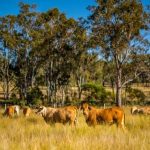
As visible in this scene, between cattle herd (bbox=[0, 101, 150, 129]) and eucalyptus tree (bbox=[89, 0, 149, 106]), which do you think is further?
eucalyptus tree (bbox=[89, 0, 149, 106])

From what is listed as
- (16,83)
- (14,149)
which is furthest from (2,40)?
(14,149)

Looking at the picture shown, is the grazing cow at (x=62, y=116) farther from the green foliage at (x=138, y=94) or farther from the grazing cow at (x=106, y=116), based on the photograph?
the green foliage at (x=138, y=94)

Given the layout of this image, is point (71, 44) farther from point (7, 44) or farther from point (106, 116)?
point (106, 116)

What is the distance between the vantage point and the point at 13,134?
12.1 m

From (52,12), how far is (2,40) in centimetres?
822

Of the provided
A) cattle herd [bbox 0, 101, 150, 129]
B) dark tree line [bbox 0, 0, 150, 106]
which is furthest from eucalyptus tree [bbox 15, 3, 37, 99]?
cattle herd [bbox 0, 101, 150, 129]

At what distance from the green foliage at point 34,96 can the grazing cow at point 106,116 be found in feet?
107

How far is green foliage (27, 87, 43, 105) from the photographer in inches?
1889

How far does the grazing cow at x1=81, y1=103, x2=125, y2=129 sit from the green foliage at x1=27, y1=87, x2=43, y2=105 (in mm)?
32696

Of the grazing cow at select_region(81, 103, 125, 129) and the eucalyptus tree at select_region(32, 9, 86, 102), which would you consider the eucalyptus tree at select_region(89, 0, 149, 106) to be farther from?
the grazing cow at select_region(81, 103, 125, 129)

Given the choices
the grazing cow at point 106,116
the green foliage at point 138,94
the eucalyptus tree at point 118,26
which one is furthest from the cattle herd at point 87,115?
the green foliage at point 138,94

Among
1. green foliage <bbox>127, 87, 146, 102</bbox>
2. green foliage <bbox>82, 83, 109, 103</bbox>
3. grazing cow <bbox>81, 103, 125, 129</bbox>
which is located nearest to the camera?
grazing cow <bbox>81, 103, 125, 129</bbox>

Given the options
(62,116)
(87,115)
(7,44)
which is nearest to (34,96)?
(7,44)

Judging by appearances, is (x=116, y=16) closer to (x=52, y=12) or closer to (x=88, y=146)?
(x=52, y=12)
